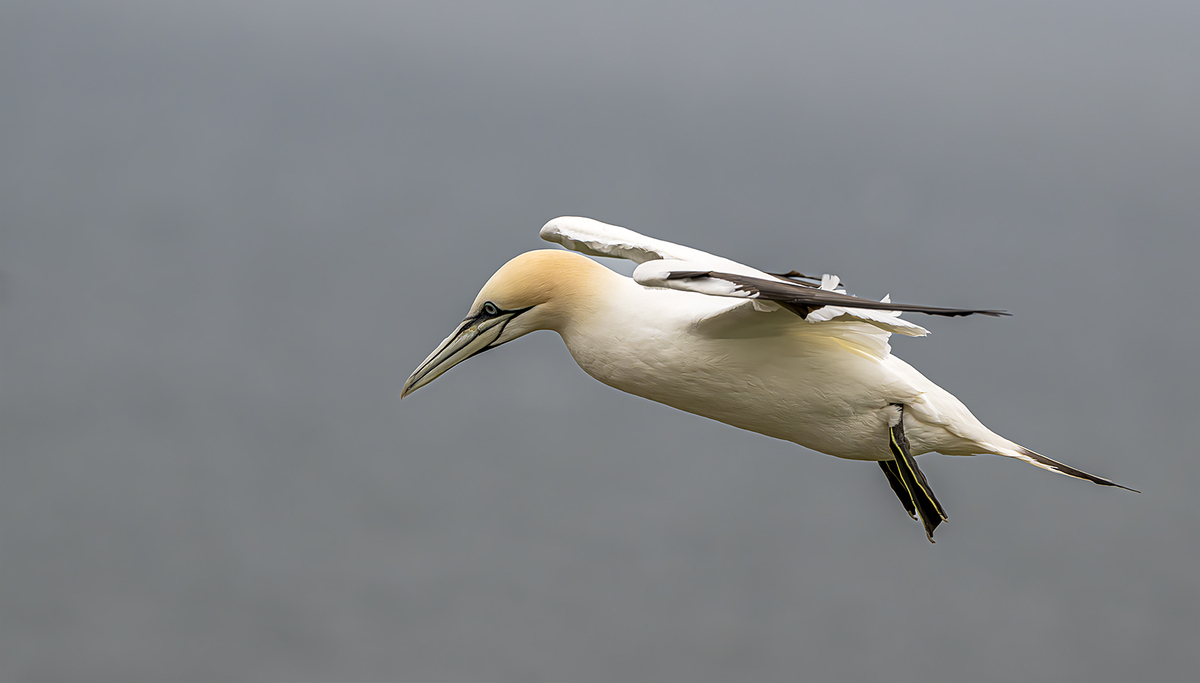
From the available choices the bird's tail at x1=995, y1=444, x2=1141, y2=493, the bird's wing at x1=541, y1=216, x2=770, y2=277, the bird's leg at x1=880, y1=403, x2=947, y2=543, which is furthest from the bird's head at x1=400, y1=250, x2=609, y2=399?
the bird's tail at x1=995, y1=444, x2=1141, y2=493

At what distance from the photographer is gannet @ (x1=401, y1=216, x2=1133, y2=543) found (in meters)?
3.38

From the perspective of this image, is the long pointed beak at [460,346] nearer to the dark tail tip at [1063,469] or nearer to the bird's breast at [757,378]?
the bird's breast at [757,378]

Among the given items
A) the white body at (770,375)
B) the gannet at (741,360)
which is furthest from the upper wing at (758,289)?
the white body at (770,375)

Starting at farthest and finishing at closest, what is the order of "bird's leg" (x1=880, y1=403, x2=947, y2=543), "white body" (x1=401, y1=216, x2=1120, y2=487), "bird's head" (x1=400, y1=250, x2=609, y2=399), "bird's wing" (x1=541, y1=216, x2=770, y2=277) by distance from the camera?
"bird's wing" (x1=541, y1=216, x2=770, y2=277) → "bird's head" (x1=400, y1=250, x2=609, y2=399) → "bird's leg" (x1=880, y1=403, x2=947, y2=543) → "white body" (x1=401, y1=216, x2=1120, y2=487)

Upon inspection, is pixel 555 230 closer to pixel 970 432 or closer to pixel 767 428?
pixel 767 428

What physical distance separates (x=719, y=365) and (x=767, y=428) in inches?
14.5

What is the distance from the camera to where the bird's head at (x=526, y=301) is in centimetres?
361

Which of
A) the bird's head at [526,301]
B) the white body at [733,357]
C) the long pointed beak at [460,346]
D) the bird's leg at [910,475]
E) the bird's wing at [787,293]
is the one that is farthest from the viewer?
the long pointed beak at [460,346]

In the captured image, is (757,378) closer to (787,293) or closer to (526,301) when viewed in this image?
(787,293)

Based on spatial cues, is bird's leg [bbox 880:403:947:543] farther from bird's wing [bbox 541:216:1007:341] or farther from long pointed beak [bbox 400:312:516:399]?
long pointed beak [bbox 400:312:516:399]

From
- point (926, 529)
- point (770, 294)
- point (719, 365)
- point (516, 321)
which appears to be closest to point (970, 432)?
point (926, 529)

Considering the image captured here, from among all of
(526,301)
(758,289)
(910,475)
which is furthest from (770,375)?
(526,301)

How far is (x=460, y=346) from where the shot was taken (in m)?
3.77

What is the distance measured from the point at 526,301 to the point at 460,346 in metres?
0.34
